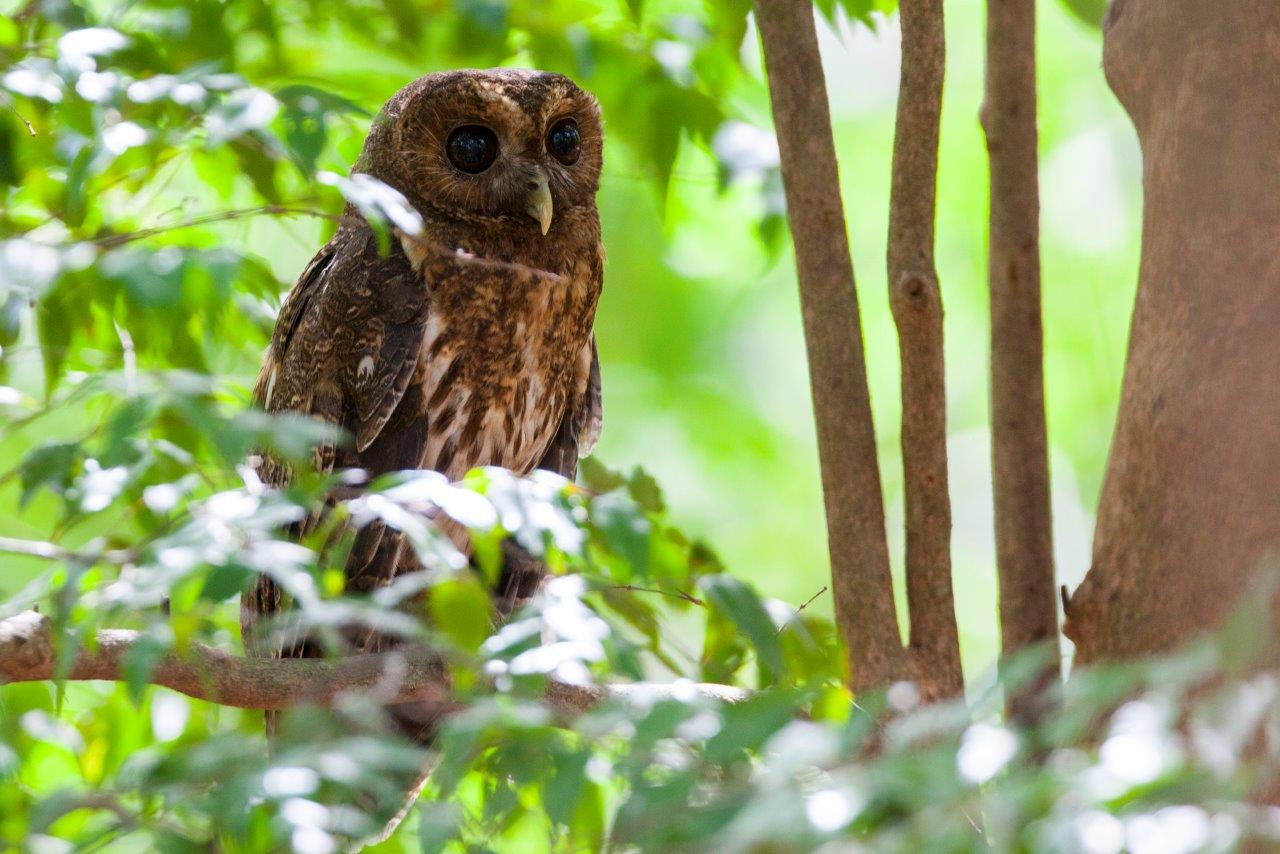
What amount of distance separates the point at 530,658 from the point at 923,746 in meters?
0.36

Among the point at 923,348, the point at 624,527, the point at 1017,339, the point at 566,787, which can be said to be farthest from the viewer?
the point at 1017,339

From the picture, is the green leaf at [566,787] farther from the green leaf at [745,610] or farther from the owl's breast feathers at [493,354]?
the owl's breast feathers at [493,354]

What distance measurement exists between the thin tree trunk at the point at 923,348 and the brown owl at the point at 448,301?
70 cm

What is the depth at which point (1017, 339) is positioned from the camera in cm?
228

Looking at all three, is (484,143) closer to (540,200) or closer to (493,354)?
(540,200)

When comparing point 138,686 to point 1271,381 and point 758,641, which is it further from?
point 1271,381

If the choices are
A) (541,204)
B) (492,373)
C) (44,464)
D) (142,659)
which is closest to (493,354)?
(492,373)

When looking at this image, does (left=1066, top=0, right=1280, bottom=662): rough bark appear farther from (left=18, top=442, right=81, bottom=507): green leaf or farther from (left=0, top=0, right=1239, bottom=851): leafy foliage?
(left=18, top=442, right=81, bottom=507): green leaf

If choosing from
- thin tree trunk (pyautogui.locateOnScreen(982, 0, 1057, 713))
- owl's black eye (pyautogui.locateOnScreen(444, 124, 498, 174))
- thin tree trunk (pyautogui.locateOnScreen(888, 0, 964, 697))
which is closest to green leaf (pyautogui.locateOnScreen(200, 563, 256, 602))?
thin tree trunk (pyautogui.locateOnScreen(888, 0, 964, 697))

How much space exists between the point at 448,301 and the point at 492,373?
0.53ft

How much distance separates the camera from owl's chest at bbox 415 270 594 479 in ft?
8.84

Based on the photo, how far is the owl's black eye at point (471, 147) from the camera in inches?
109

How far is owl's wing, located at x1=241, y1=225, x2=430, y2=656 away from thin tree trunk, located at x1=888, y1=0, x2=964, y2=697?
3.12ft

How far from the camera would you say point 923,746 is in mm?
1146
